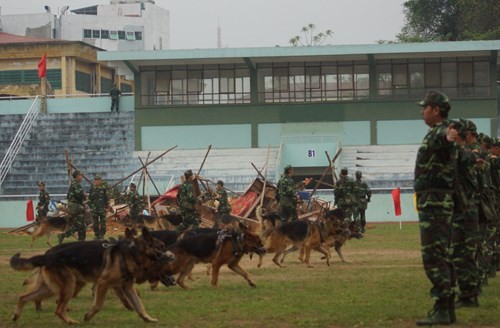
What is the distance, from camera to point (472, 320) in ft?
37.5

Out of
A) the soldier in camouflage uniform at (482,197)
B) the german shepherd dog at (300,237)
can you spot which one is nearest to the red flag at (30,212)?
the german shepherd dog at (300,237)

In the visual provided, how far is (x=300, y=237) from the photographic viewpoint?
21.5 metres

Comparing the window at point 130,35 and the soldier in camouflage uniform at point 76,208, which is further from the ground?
the window at point 130,35

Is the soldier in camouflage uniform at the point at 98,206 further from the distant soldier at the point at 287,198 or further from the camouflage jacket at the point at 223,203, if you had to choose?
the distant soldier at the point at 287,198

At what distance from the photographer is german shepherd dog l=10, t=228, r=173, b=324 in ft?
39.1

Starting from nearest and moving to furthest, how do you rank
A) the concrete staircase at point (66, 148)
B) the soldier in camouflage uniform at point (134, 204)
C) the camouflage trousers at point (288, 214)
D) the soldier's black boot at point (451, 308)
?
the soldier's black boot at point (451, 308)
the camouflage trousers at point (288, 214)
the soldier in camouflage uniform at point (134, 204)
the concrete staircase at point (66, 148)

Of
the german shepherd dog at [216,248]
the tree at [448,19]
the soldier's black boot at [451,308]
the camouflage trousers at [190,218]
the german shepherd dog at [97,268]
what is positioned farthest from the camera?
the tree at [448,19]

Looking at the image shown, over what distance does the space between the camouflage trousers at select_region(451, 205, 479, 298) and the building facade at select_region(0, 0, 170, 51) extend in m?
88.8

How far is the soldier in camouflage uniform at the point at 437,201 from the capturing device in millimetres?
10984

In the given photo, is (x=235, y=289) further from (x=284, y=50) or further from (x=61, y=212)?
(x=284, y=50)

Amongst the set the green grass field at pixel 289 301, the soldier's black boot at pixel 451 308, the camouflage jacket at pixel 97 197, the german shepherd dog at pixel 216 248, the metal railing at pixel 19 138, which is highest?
the metal railing at pixel 19 138

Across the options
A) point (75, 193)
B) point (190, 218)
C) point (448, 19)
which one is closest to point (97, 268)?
point (190, 218)

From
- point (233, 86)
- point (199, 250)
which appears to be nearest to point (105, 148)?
point (233, 86)

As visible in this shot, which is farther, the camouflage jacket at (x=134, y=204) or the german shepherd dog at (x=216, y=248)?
the camouflage jacket at (x=134, y=204)
